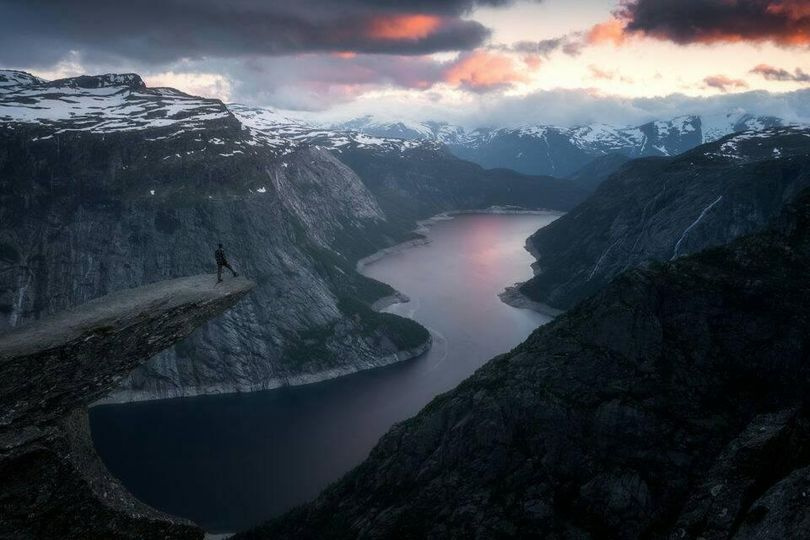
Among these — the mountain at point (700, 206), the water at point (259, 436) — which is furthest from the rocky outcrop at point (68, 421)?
the mountain at point (700, 206)

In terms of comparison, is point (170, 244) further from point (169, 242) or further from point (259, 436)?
point (259, 436)

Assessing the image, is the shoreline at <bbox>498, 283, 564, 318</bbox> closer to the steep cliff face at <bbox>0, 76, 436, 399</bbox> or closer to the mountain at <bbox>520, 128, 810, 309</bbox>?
the mountain at <bbox>520, 128, 810, 309</bbox>

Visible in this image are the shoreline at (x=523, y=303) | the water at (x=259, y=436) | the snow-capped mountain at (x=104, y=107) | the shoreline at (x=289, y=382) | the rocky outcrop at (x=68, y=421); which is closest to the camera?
the rocky outcrop at (x=68, y=421)

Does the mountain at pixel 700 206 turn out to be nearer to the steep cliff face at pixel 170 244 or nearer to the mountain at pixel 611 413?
the steep cliff face at pixel 170 244

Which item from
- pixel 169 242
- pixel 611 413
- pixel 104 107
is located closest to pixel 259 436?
pixel 169 242

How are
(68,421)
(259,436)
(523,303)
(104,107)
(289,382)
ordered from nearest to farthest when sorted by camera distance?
(68,421), (259,436), (289,382), (104,107), (523,303)

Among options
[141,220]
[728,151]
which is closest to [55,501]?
[141,220]

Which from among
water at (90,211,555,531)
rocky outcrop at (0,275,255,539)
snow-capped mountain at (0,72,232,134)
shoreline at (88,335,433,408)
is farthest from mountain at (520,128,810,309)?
snow-capped mountain at (0,72,232,134)
